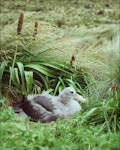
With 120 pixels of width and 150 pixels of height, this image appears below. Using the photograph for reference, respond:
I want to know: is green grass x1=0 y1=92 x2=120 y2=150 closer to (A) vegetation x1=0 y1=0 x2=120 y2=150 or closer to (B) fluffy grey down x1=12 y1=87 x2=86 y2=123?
(A) vegetation x1=0 y1=0 x2=120 y2=150

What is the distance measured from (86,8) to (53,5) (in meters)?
0.95

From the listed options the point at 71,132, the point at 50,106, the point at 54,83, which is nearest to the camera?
the point at 71,132

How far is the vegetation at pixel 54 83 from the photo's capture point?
396cm

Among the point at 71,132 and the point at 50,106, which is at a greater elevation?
the point at 71,132

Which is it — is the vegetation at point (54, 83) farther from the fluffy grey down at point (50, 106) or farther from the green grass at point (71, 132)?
the fluffy grey down at point (50, 106)

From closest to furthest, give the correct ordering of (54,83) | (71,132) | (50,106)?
1. (71,132)
2. (50,106)
3. (54,83)

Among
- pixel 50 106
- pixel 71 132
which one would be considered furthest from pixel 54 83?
pixel 71 132

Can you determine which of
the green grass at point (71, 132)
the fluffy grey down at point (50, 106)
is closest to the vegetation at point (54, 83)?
the green grass at point (71, 132)

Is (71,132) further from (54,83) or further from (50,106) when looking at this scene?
(54,83)

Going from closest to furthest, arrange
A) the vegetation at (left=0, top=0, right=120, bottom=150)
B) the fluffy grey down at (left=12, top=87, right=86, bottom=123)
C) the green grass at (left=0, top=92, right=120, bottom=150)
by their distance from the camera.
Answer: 1. the green grass at (left=0, top=92, right=120, bottom=150)
2. the vegetation at (left=0, top=0, right=120, bottom=150)
3. the fluffy grey down at (left=12, top=87, right=86, bottom=123)

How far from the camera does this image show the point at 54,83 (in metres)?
6.18

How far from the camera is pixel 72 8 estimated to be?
13812 mm

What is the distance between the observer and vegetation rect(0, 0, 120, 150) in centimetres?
396

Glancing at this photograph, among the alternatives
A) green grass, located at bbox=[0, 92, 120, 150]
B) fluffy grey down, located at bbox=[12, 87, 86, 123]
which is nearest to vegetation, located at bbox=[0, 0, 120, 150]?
green grass, located at bbox=[0, 92, 120, 150]
